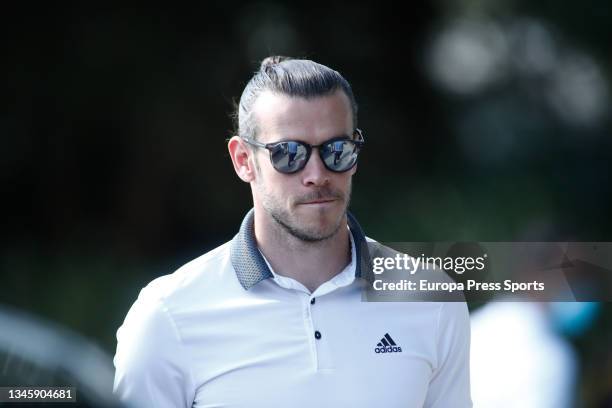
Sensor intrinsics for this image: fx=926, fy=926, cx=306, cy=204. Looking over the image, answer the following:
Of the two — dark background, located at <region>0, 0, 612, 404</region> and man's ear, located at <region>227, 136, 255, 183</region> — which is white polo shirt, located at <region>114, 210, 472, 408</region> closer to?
man's ear, located at <region>227, 136, 255, 183</region>

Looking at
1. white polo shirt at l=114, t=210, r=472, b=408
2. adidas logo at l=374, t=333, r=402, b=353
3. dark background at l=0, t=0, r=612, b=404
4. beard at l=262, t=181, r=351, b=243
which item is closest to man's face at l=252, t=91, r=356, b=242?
beard at l=262, t=181, r=351, b=243

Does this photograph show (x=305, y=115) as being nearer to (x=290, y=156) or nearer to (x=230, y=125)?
(x=290, y=156)

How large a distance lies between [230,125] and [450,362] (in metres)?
3.96

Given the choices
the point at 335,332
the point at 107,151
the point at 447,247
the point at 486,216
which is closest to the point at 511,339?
the point at 447,247

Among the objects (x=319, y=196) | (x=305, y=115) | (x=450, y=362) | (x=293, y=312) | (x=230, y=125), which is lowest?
(x=450, y=362)

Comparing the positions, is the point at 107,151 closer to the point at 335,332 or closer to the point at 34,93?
the point at 34,93

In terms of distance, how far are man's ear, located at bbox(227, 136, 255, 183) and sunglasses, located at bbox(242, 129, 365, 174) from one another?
0.15 meters

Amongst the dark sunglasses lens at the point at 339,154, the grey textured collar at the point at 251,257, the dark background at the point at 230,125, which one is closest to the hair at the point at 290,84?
the dark sunglasses lens at the point at 339,154

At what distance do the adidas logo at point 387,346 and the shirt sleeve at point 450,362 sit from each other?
0.15 meters

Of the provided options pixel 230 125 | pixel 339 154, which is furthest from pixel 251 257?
pixel 230 125

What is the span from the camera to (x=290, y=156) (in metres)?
2.36

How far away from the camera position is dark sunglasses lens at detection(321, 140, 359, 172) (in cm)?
237

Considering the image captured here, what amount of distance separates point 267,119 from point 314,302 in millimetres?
500

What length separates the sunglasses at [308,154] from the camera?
7.74 ft
